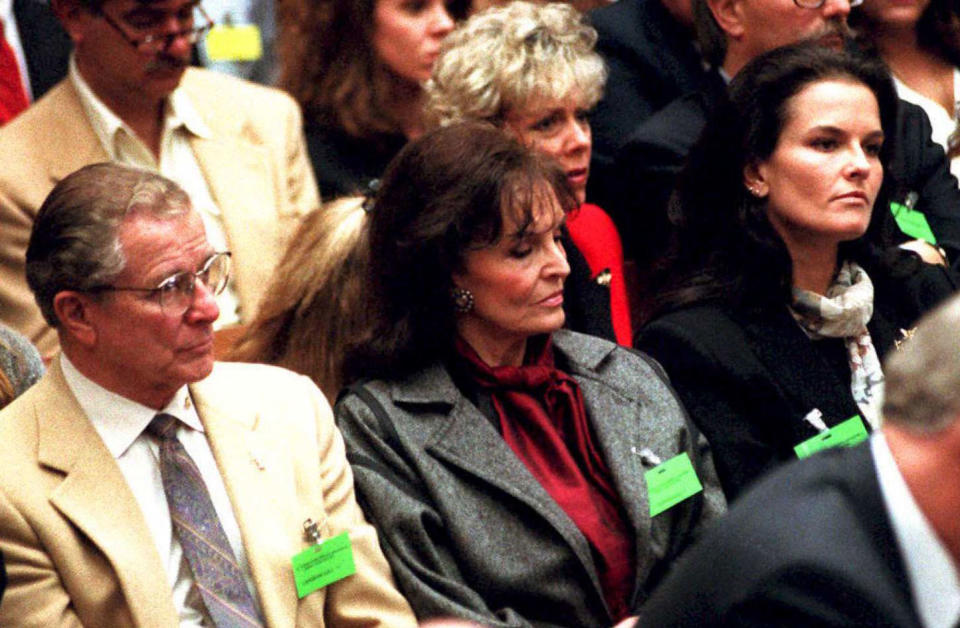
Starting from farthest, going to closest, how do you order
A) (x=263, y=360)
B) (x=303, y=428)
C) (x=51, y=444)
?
(x=263, y=360)
(x=303, y=428)
(x=51, y=444)

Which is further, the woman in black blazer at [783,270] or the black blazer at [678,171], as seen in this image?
the black blazer at [678,171]

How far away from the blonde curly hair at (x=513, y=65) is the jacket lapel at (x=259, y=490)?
115 centimetres

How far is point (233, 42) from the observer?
5355 mm

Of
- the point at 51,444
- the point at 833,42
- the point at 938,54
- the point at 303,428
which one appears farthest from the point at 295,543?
the point at 938,54

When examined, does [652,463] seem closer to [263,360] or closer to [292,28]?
[263,360]

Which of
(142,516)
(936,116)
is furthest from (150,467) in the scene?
(936,116)

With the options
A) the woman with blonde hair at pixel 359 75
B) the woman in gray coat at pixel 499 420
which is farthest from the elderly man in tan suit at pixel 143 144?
the woman in gray coat at pixel 499 420

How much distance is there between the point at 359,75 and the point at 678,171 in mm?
1232

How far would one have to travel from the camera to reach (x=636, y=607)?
3.08 metres

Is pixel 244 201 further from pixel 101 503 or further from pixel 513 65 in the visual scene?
pixel 101 503

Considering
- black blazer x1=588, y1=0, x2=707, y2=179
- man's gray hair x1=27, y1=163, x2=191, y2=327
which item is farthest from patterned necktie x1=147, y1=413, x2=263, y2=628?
black blazer x1=588, y1=0, x2=707, y2=179

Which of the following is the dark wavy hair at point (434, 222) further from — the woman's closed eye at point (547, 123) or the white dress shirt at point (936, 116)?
the white dress shirt at point (936, 116)

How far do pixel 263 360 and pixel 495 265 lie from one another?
72 centimetres

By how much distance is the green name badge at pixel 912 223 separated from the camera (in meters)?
4.05
